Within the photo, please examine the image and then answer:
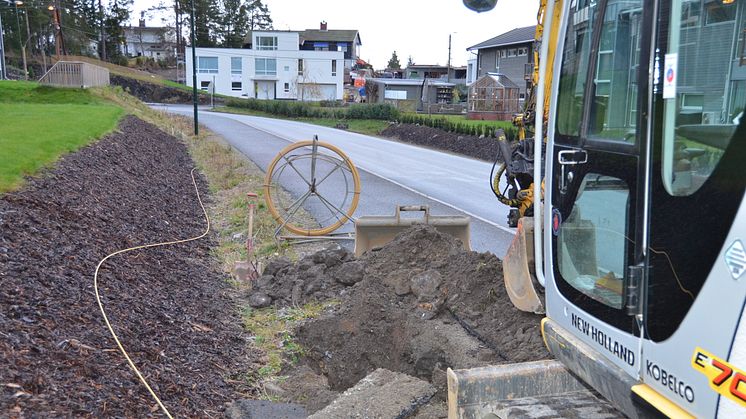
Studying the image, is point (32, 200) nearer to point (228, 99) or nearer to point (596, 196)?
point (596, 196)

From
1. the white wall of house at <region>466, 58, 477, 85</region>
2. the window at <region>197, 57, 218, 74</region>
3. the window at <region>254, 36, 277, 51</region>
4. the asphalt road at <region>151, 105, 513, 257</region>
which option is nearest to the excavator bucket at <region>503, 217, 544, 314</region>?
the asphalt road at <region>151, 105, 513, 257</region>

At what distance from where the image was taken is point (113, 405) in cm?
438

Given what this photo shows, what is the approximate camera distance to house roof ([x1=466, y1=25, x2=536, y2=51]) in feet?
176

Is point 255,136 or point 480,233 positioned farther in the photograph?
point 255,136

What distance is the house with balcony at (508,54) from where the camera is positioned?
53281mm

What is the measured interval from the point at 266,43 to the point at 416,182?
242ft

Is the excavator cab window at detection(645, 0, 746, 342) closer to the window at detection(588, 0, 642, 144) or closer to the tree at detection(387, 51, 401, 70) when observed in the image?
the window at detection(588, 0, 642, 144)

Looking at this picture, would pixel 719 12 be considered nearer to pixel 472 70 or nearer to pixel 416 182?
pixel 416 182

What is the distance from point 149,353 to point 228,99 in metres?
72.2

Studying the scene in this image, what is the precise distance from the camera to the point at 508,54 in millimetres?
57000

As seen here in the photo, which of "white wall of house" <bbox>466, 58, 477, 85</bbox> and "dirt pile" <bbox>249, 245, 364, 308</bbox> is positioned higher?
"white wall of house" <bbox>466, 58, 477, 85</bbox>

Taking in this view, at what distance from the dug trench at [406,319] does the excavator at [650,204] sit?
6.77ft

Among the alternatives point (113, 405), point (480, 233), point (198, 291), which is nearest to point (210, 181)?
point (480, 233)

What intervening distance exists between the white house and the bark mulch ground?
7603cm
